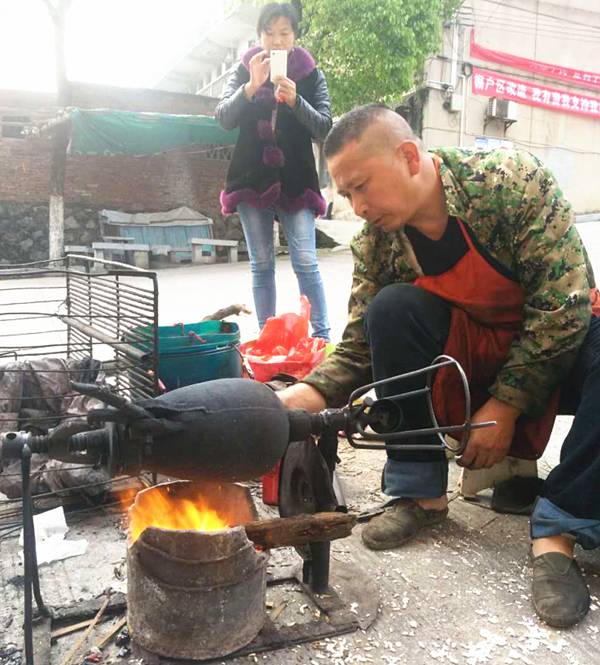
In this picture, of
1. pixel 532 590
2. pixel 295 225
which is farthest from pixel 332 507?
pixel 295 225

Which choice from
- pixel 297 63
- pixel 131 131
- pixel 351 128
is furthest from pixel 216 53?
pixel 351 128

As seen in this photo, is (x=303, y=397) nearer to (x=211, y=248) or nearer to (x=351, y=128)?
(x=351, y=128)

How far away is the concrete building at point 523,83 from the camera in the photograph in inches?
649

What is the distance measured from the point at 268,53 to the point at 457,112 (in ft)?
48.1

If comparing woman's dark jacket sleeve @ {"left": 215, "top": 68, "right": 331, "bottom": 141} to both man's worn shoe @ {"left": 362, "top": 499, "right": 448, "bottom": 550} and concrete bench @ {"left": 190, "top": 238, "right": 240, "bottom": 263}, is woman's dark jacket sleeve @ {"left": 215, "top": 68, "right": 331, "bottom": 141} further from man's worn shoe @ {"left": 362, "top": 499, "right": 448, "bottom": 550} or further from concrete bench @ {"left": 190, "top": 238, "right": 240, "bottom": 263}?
concrete bench @ {"left": 190, "top": 238, "right": 240, "bottom": 263}

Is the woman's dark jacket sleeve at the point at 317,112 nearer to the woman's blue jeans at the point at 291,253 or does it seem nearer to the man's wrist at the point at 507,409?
the woman's blue jeans at the point at 291,253

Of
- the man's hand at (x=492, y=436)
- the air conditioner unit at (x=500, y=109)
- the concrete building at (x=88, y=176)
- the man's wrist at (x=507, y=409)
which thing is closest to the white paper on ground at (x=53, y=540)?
the man's hand at (x=492, y=436)

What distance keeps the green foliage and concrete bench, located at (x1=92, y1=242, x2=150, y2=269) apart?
5.05 meters

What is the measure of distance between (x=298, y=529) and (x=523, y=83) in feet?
60.9

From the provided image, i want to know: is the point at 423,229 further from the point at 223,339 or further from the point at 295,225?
the point at 295,225

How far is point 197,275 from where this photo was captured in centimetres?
1139

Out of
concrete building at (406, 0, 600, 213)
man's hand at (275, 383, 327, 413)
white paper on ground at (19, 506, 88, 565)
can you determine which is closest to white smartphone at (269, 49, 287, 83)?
man's hand at (275, 383, 327, 413)

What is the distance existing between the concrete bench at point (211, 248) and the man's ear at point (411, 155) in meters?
12.1

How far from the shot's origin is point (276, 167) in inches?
150
